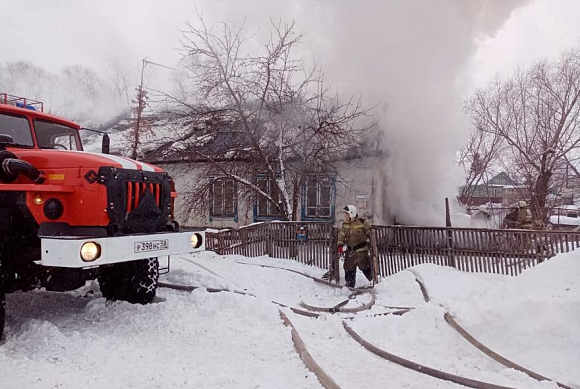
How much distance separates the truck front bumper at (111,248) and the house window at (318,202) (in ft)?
33.8

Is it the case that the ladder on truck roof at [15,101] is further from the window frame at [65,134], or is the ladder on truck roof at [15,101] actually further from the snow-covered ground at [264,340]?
the snow-covered ground at [264,340]

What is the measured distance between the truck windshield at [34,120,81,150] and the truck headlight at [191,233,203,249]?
220cm

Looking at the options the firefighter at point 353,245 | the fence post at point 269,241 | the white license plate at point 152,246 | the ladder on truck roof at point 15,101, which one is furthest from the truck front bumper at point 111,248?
the fence post at point 269,241

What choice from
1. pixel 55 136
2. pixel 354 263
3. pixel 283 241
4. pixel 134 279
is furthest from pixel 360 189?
pixel 55 136

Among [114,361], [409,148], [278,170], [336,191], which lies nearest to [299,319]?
[114,361]

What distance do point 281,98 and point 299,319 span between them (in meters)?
8.16

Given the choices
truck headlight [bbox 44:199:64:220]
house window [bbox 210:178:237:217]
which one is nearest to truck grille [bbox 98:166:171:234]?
truck headlight [bbox 44:199:64:220]

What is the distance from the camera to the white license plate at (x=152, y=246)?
14.9 ft

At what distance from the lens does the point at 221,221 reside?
17.5 meters

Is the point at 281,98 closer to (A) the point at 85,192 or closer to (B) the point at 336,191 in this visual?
(B) the point at 336,191

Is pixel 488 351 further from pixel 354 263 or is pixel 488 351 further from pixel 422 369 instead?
pixel 354 263

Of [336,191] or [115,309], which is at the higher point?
[336,191]

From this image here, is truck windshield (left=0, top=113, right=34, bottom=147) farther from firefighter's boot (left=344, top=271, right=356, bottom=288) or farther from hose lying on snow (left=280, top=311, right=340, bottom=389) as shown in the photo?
firefighter's boot (left=344, top=271, right=356, bottom=288)

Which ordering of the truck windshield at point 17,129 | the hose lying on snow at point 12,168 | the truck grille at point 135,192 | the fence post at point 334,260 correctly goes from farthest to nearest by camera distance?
the fence post at point 334,260
the truck windshield at point 17,129
the truck grille at point 135,192
the hose lying on snow at point 12,168
